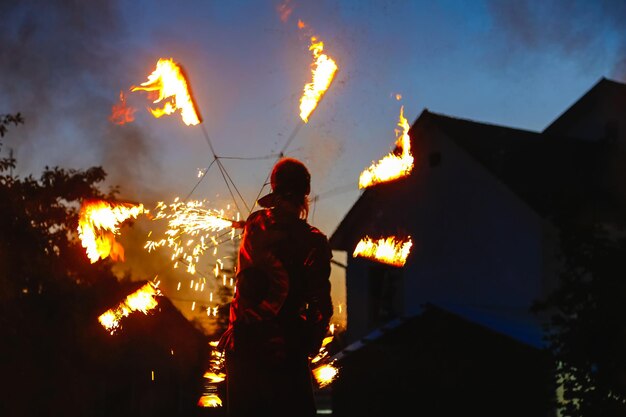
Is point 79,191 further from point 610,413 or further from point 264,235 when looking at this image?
point 264,235

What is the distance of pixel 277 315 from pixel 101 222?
2.16 m

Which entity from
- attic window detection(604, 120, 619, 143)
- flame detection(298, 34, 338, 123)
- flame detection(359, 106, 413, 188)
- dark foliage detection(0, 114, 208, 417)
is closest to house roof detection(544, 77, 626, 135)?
attic window detection(604, 120, 619, 143)

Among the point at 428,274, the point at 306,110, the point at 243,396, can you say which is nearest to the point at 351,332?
the point at 428,274

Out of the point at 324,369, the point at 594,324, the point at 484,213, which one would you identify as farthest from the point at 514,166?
the point at 324,369

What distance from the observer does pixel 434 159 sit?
2041cm

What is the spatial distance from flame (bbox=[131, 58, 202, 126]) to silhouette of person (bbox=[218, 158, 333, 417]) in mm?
1494

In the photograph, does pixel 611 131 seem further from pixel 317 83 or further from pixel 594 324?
pixel 317 83

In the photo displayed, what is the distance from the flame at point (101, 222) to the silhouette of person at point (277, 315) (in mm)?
1709

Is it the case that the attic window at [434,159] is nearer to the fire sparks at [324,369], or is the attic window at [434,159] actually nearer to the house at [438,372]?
the house at [438,372]

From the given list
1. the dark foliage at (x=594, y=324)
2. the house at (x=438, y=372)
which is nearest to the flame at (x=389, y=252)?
the dark foliage at (x=594, y=324)

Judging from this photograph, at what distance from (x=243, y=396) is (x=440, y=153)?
17.2 metres

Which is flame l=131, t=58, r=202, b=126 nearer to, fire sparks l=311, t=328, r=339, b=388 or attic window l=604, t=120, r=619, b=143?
fire sparks l=311, t=328, r=339, b=388

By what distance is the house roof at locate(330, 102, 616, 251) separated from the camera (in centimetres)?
1803

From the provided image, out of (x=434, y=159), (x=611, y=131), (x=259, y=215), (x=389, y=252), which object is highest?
(x=611, y=131)
